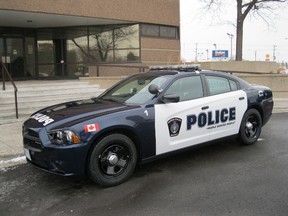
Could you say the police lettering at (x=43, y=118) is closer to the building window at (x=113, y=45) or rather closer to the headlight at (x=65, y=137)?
the headlight at (x=65, y=137)

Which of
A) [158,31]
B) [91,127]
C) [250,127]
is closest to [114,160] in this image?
[91,127]

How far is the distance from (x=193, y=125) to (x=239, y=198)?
4.96 ft

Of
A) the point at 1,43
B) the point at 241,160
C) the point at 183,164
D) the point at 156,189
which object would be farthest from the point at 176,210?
the point at 1,43

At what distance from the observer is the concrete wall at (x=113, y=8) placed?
1281 cm

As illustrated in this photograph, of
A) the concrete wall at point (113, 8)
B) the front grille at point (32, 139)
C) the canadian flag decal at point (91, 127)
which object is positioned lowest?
the front grille at point (32, 139)

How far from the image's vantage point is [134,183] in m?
4.61

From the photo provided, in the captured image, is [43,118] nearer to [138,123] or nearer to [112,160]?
[112,160]

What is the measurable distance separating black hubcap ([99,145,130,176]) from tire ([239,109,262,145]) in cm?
266

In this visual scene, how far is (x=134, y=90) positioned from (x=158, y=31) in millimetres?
12947

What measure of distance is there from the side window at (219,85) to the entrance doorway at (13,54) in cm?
1275

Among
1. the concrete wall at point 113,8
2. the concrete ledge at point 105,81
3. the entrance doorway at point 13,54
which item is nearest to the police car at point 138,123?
the concrete ledge at point 105,81

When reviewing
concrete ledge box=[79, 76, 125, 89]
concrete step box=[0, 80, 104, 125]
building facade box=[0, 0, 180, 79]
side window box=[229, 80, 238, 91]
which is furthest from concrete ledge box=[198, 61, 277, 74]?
side window box=[229, 80, 238, 91]

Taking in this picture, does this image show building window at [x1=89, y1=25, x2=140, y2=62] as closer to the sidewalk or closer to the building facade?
the building facade

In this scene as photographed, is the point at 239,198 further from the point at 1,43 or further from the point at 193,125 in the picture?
the point at 1,43
